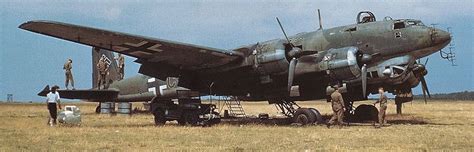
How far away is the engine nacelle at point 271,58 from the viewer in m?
17.7

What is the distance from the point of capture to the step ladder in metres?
22.8

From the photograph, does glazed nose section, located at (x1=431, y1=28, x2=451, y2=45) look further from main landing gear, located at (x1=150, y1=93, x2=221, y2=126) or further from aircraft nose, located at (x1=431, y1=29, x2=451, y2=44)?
main landing gear, located at (x1=150, y1=93, x2=221, y2=126)

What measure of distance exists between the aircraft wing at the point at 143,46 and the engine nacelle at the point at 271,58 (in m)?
0.76

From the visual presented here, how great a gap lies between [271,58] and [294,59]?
705mm

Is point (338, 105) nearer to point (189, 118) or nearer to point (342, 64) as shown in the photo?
point (342, 64)

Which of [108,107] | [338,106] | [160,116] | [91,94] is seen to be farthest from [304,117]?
[108,107]

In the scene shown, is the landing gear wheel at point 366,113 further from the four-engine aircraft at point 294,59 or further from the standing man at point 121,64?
the standing man at point 121,64

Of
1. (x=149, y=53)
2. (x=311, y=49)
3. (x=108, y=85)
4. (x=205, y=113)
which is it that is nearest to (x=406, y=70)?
(x=311, y=49)

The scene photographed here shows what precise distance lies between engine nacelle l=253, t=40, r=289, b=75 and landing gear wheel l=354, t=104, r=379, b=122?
6.50 meters

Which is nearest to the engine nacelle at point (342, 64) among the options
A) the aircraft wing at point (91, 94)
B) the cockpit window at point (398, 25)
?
the cockpit window at point (398, 25)

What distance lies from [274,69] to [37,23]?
7065mm

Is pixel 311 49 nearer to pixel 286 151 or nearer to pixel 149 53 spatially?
pixel 149 53

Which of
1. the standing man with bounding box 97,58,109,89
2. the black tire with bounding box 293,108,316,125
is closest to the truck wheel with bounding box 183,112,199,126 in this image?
the black tire with bounding box 293,108,316,125

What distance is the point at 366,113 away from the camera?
2312 centimetres
